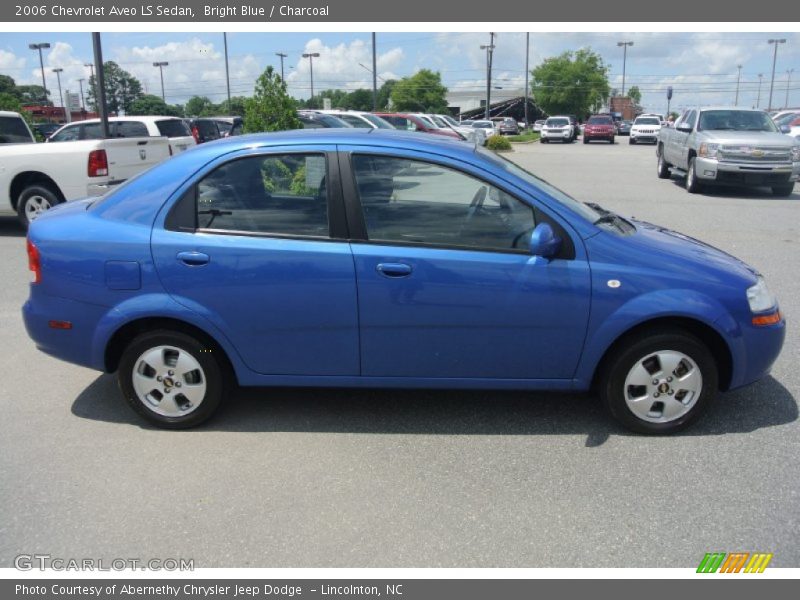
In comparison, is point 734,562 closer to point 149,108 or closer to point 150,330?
point 150,330

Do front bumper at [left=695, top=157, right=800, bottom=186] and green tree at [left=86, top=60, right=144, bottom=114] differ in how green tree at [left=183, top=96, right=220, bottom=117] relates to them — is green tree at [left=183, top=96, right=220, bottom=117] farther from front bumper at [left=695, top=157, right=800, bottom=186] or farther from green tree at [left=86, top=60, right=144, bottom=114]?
front bumper at [left=695, top=157, right=800, bottom=186]

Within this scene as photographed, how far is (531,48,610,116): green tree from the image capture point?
83.5 metres

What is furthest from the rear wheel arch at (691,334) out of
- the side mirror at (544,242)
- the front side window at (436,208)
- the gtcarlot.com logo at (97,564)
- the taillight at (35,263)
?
the taillight at (35,263)

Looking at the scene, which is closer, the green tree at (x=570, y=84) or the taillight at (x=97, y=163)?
the taillight at (x=97, y=163)

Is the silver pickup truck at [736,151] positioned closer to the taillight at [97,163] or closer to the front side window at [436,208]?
the taillight at [97,163]

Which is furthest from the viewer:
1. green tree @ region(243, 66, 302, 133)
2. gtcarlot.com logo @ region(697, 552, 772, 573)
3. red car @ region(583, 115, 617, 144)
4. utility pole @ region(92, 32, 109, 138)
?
red car @ region(583, 115, 617, 144)

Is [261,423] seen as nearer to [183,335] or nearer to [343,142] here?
[183,335]

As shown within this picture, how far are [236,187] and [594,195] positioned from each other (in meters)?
12.7

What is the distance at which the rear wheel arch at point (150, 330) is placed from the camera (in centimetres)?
406

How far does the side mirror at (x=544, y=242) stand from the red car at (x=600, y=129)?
4190 cm

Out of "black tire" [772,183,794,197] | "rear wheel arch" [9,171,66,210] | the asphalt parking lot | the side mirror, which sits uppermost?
the side mirror

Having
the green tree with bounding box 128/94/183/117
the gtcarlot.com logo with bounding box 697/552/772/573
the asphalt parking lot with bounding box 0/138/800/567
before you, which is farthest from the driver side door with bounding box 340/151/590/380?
the green tree with bounding box 128/94/183/117

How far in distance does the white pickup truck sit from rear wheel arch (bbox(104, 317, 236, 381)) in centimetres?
648

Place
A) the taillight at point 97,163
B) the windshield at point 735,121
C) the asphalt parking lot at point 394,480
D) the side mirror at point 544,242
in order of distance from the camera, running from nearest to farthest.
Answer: the asphalt parking lot at point 394,480, the side mirror at point 544,242, the taillight at point 97,163, the windshield at point 735,121
